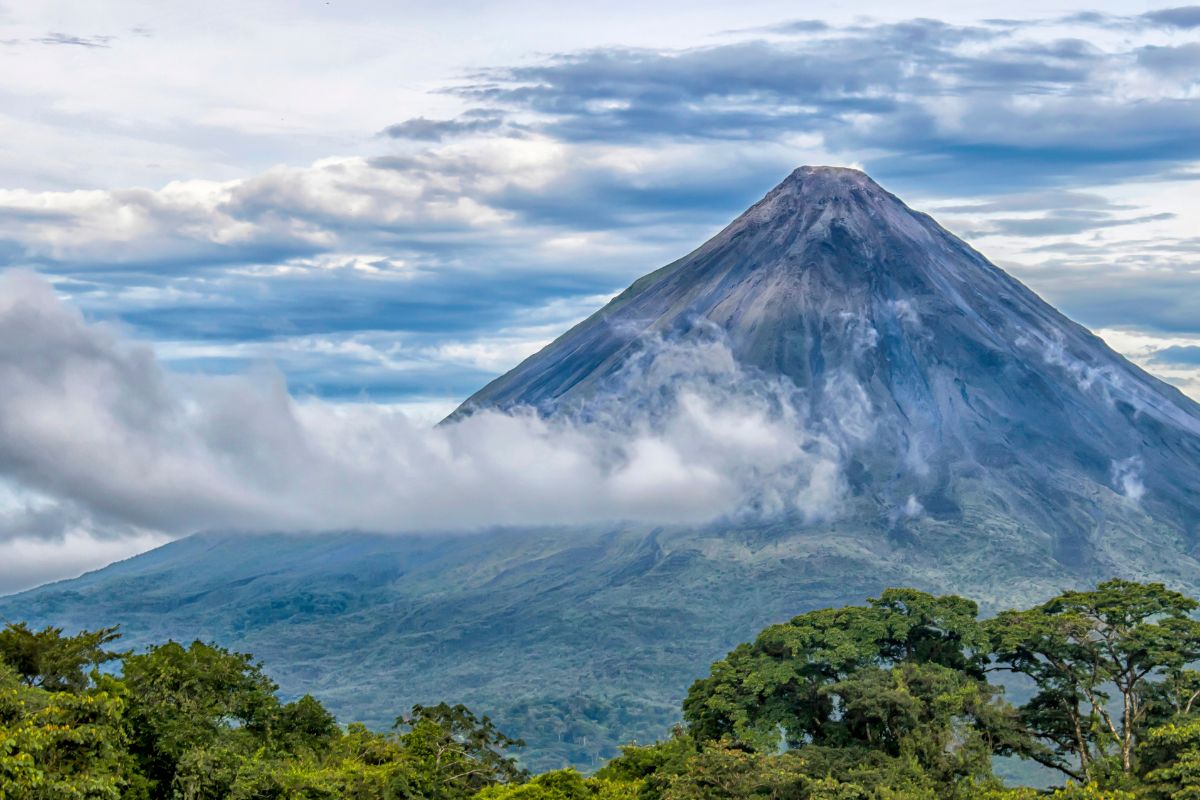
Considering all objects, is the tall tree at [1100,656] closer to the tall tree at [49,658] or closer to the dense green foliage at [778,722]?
the dense green foliage at [778,722]

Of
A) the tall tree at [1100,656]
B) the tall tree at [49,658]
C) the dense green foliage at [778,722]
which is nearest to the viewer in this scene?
the dense green foliage at [778,722]

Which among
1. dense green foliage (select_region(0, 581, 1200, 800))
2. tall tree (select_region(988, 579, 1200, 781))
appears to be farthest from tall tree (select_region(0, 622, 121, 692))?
tall tree (select_region(988, 579, 1200, 781))

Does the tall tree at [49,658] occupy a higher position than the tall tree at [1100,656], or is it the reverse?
the tall tree at [49,658]

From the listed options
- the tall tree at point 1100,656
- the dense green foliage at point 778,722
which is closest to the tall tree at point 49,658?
the dense green foliage at point 778,722

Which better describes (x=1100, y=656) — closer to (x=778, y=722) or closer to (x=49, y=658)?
(x=778, y=722)

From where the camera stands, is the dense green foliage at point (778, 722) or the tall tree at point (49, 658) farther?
the tall tree at point (49, 658)

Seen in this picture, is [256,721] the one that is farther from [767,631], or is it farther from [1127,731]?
[1127,731]

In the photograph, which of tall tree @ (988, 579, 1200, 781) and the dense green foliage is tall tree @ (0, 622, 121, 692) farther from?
tall tree @ (988, 579, 1200, 781)

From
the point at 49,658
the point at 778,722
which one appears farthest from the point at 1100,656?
the point at 49,658
